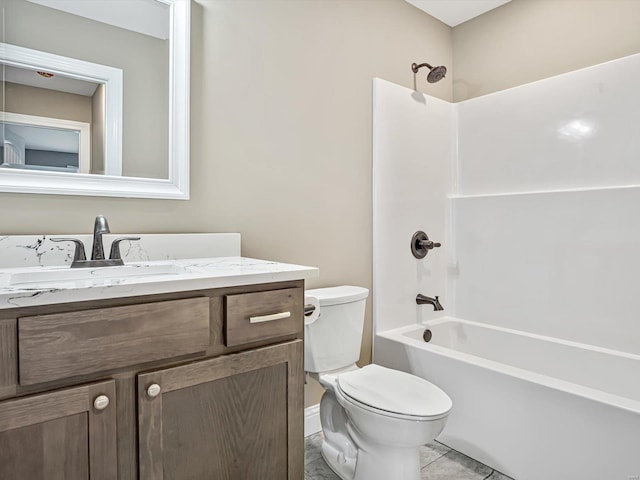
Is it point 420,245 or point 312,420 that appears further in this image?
point 420,245

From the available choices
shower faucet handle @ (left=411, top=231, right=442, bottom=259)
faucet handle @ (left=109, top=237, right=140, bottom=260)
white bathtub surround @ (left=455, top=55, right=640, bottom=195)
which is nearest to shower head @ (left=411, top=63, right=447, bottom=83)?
white bathtub surround @ (left=455, top=55, right=640, bottom=195)

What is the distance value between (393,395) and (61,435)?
108 centimetres

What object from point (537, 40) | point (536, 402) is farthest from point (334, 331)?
point (537, 40)

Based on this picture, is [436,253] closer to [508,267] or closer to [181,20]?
[508,267]

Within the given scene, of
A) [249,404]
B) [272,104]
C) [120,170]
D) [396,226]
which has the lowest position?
[249,404]

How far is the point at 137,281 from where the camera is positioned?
0.97 metres

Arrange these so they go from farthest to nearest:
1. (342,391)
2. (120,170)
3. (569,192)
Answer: (569,192)
(342,391)
(120,170)

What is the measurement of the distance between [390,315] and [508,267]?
0.78 m

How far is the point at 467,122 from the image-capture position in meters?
2.72

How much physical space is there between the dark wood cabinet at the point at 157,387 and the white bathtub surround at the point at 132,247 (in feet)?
1.76

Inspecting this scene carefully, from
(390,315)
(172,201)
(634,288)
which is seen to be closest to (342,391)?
(390,315)

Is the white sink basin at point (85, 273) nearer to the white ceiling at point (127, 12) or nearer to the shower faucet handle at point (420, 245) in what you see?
the white ceiling at point (127, 12)

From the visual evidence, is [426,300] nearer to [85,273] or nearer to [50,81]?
[85,273]

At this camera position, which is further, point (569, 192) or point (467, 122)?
point (467, 122)
